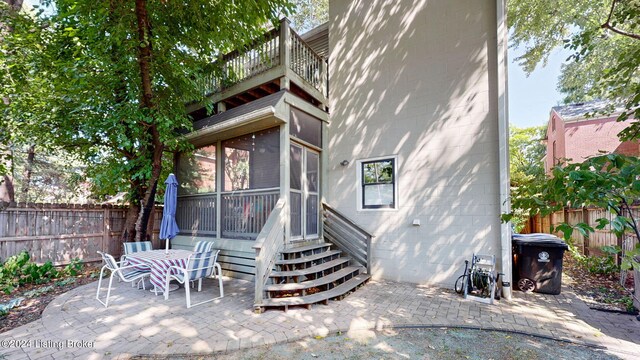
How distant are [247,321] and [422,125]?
5178 millimetres

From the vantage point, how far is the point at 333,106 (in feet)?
24.4

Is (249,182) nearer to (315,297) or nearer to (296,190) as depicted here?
(296,190)

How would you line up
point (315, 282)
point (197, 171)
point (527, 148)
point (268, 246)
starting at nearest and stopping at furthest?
point (268, 246) → point (315, 282) → point (197, 171) → point (527, 148)

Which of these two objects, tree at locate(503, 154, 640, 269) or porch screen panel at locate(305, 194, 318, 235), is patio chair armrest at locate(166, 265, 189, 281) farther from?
tree at locate(503, 154, 640, 269)

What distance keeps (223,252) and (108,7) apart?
5.55 m

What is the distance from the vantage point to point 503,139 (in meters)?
5.28

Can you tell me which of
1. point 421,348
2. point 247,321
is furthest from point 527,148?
point 247,321

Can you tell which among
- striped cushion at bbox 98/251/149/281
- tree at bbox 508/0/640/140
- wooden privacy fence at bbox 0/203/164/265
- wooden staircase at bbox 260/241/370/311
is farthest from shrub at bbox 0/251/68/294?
tree at bbox 508/0/640/140

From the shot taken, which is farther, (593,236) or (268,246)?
(593,236)

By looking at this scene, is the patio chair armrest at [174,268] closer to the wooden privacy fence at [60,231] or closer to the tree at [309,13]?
the wooden privacy fence at [60,231]

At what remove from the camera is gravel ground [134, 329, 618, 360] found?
321 centimetres

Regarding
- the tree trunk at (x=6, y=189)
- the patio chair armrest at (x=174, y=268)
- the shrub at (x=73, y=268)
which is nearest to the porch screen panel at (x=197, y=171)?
the patio chair armrest at (x=174, y=268)

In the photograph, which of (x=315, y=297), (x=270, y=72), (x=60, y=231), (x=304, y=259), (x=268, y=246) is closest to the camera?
(x=315, y=297)

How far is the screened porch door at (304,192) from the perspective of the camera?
6.20 meters
